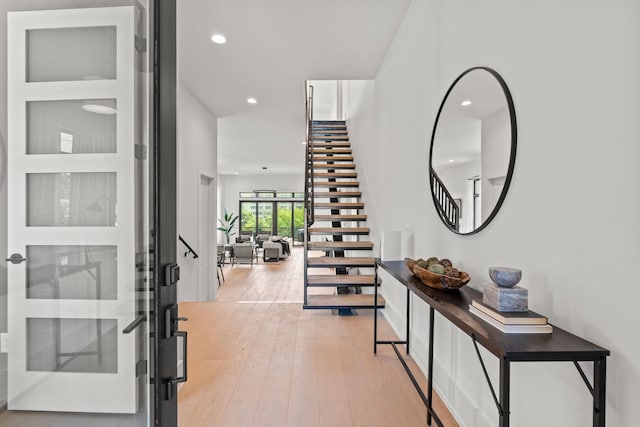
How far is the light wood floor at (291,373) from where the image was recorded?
1.89 metres

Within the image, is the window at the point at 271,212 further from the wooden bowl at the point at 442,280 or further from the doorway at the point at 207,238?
the wooden bowl at the point at 442,280

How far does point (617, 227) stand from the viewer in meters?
0.92

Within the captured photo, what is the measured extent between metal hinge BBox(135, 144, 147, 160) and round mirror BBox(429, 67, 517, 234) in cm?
140

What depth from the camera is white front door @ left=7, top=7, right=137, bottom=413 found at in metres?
0.61

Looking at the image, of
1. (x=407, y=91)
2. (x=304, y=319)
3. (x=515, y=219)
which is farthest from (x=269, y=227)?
(x=515, y=219)

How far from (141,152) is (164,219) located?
203 millimetres

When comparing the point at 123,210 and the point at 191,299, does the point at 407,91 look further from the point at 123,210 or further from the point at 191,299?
the point at 191,299

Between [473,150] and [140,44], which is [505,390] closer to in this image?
[473,150]

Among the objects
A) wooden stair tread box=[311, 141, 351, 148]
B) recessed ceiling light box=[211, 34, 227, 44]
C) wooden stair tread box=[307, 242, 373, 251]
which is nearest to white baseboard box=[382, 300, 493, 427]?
wooden stair tread box=[307, 242, 373, 251]

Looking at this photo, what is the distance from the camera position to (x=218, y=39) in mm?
3102

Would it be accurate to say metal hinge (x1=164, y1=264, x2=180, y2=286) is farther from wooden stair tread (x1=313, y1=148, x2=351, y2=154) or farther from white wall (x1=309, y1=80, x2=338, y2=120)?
white wall (x1=309, y1=80, x2=338, y2=120)

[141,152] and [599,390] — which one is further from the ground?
[141,152]

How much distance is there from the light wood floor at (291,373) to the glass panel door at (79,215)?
4.08ft

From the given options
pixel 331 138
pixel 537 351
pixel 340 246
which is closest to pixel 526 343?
pixel 537 351
